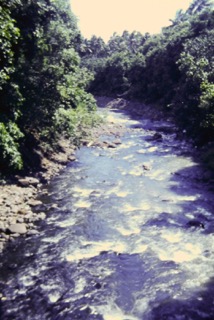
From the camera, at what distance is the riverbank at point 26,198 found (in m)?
16.7

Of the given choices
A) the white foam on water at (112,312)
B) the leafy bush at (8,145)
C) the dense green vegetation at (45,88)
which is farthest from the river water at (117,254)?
the dense green vegetation at (45,88)

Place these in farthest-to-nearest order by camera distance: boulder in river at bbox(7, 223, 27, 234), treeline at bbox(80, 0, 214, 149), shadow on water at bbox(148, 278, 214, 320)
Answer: treeline at bbox(80, 0, 214, 149) → boulder in river at bbox(7, 223, 27, 234) → shadow on water at bbox(148, 278, 214, 320)

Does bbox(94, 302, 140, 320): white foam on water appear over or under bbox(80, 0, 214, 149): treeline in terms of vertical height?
under

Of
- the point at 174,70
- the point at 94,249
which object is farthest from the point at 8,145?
the point at 174,70

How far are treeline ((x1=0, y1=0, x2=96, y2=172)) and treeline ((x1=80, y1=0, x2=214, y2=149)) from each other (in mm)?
11409

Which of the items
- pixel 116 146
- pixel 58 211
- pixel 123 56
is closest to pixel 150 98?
pixel 123 56

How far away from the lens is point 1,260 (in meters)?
14.2

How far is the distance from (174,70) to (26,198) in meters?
50.2

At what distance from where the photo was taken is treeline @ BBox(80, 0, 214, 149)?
1318 inches

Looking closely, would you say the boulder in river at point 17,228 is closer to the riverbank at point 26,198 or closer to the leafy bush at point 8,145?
the riverbank at point 26,198

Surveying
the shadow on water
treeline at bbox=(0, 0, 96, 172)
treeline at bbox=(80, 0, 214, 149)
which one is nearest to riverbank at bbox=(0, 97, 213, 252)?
treeline at bbox=(0, 0, 96, 172)

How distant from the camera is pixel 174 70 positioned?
209 feet

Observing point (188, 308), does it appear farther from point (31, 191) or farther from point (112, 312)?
point (31, 191)

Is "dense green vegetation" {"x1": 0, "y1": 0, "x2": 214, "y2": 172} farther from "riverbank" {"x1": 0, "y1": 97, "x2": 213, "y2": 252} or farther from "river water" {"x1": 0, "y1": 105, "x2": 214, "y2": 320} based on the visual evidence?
"river water" {"x1": 0, "y1": 105, "x2": 214, "y2": 320}
